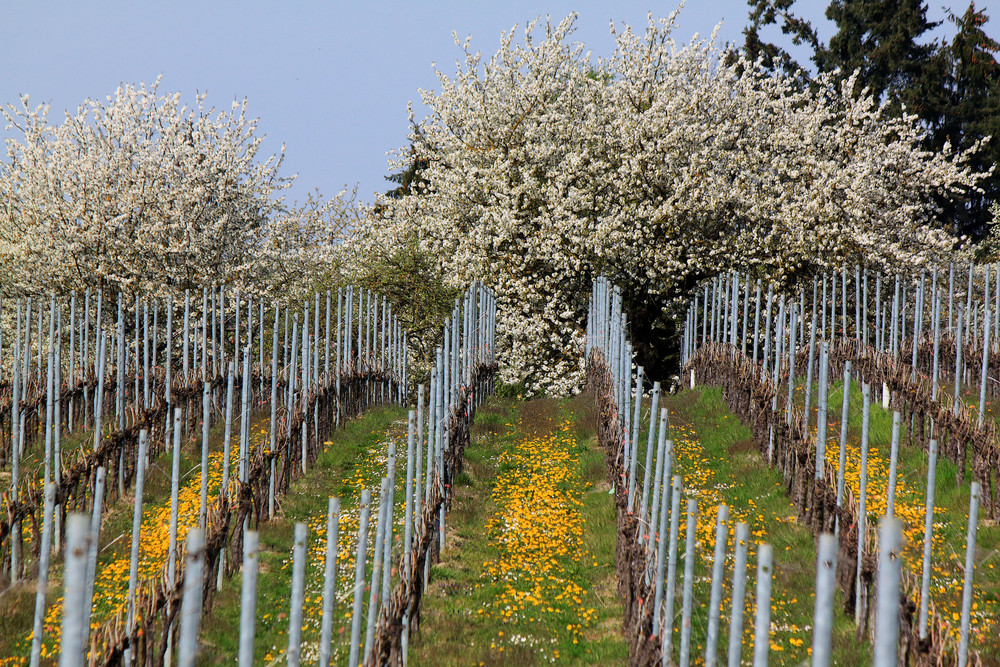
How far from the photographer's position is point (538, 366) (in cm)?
2172

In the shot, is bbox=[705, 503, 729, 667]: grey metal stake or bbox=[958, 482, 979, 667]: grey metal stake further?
bbox=[958, 482, 979, 667]: grey metal stake

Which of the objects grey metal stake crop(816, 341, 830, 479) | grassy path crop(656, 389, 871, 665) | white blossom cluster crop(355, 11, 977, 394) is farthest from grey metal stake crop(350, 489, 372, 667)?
white blossom cluster crop(355, 11, 977, 394)

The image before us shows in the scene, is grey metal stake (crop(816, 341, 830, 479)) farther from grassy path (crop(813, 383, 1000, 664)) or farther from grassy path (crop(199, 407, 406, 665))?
grassy path (crop(199, 407, 406, 665))

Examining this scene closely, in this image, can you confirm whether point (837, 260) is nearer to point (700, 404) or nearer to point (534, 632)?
point (700, 404)

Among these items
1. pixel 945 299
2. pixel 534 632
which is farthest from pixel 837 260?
pixel 534 632

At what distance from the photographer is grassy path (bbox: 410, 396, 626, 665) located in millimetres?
7270

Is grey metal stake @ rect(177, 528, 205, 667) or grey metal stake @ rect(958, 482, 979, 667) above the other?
grey metal stake @ rect(177, 528, 205, 667)

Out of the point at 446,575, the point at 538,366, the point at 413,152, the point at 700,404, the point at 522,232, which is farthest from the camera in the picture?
the point at 413,152

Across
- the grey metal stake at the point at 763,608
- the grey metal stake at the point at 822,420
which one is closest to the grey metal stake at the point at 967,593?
the grey metal stake at the point at 822,420

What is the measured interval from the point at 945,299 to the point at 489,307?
13493 mm

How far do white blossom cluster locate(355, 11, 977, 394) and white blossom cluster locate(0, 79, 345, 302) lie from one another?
6.09 meters

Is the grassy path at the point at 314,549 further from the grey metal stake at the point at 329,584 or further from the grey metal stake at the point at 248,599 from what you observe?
the grey metal stake at the point at 248,599

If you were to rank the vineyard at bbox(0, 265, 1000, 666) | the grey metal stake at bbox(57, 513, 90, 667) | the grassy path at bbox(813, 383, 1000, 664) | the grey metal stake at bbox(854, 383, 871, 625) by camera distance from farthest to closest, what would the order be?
the grassy path at bbox(813, 383, 1000, 664) < the grey metal stake at bbox(854, 383, 871, 625) < the vineyard at bbox(0, 265, 1000, 666) < the grey metal stake at bbox(57, 513, 90, 667)

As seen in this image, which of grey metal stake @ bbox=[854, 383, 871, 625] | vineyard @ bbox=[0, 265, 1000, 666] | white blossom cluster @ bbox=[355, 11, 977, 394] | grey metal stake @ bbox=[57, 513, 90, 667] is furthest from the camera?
white blossom cluster @ bbox=[355, 11, 977, 394]
